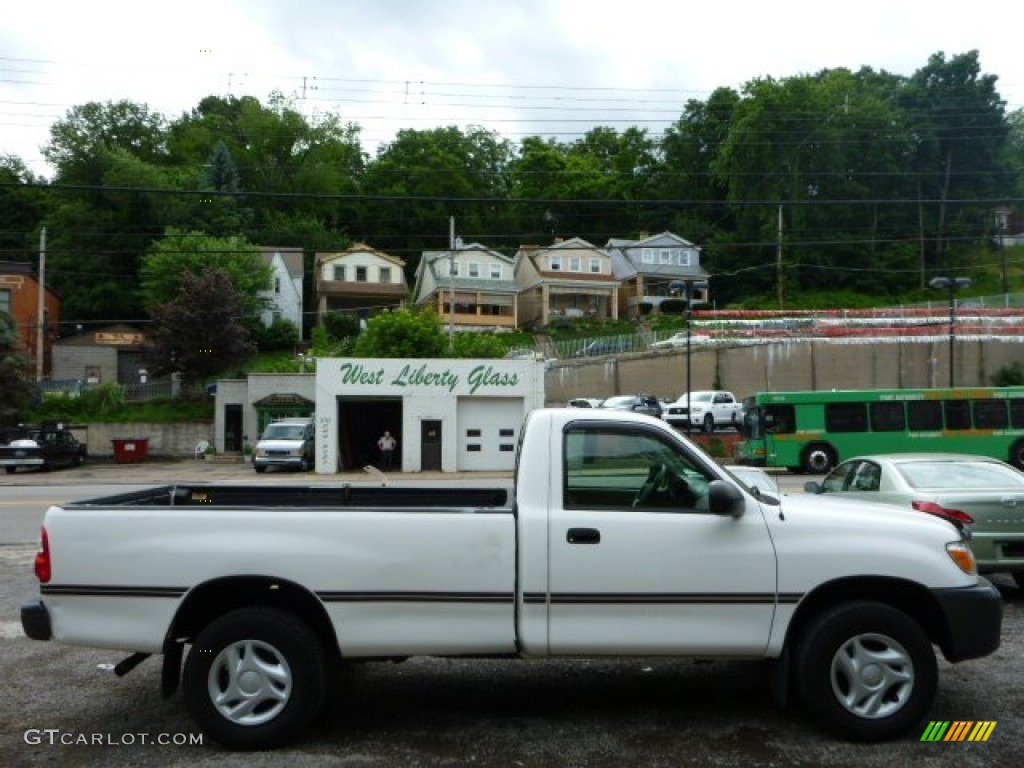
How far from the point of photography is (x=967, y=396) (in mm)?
27828

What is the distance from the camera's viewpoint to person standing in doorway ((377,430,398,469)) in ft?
112

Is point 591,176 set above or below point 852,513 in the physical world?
above

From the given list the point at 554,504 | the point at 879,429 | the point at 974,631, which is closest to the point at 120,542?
the point at 554,504

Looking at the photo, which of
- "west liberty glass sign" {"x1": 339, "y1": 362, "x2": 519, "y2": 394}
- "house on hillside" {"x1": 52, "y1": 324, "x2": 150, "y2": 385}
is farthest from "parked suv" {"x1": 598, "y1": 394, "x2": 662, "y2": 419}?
"house on hillside" {"x1": 52, "y1": 324, "x2": 150, "y2": 385}

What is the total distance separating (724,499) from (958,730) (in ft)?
6.40

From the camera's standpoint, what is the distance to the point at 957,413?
27.8 metres

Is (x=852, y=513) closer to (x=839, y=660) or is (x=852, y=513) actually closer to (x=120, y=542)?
(x=839, y=660)

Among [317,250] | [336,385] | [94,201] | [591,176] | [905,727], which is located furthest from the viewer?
[591,176]

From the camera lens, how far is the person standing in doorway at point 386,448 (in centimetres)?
3412

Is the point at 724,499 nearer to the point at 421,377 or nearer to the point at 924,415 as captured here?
the point at 924,415

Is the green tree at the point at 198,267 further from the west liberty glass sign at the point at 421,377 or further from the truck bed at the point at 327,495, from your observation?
the truck bed at the point at 327,495

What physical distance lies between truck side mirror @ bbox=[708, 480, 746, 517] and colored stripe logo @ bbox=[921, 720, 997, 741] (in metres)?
1.68

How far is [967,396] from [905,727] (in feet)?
85.1

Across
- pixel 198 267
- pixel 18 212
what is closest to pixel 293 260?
pixel 198 267
